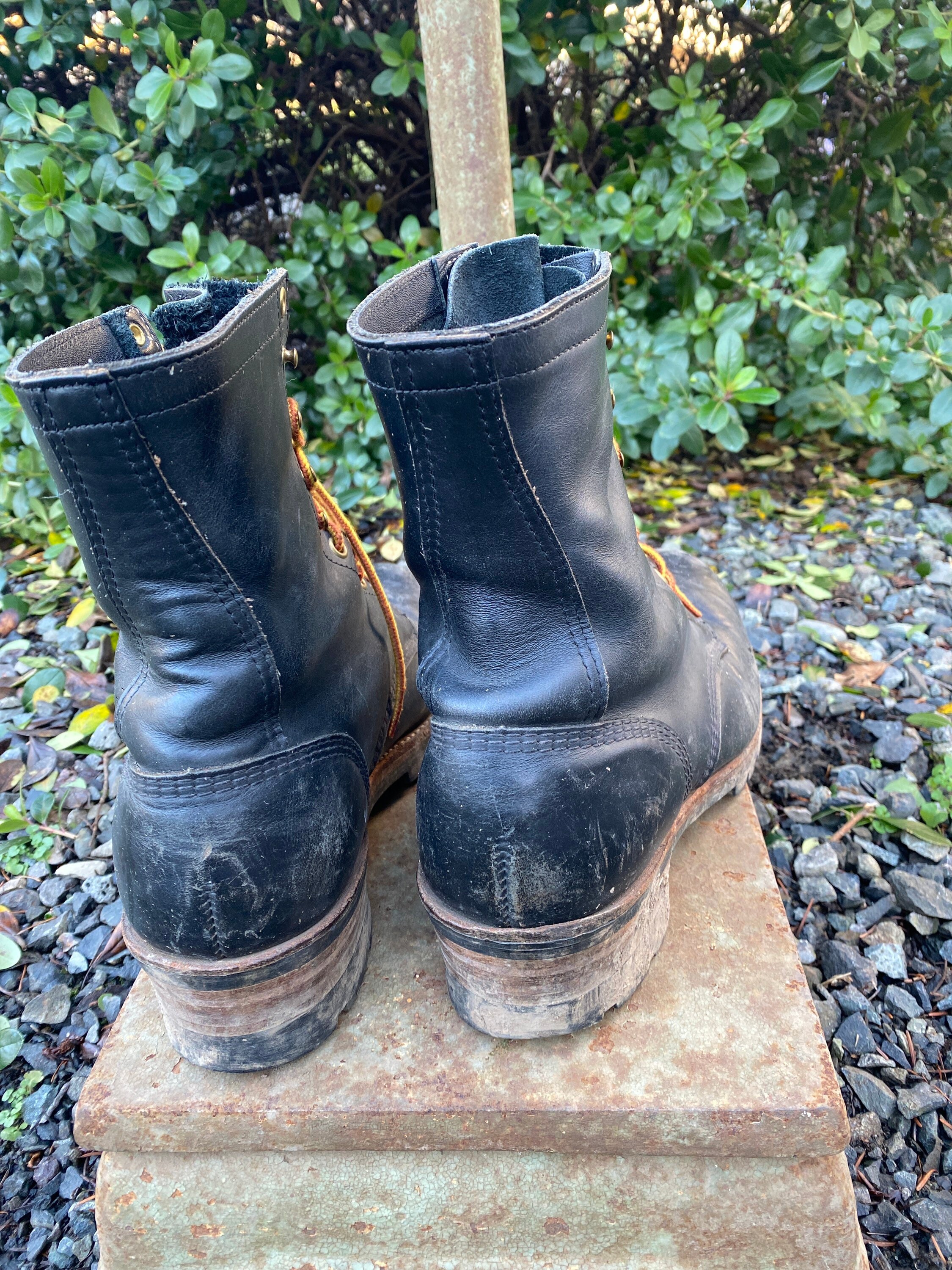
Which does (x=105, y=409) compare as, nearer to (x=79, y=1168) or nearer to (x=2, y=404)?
(x=79, y=1168)

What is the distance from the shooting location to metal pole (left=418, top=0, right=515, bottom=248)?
1604 mm

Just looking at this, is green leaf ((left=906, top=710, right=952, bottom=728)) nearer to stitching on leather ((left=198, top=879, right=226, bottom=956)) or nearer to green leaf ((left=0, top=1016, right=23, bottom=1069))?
stitching on leather ((left=198, top=879, right=226, bottom=956))

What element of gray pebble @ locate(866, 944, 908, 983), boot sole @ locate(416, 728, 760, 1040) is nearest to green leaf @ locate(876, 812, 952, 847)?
gray pebble @ locate(866, 944, 908, 983)

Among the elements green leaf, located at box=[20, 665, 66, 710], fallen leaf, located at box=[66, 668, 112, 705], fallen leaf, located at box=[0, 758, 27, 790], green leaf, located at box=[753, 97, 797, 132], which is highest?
green leaf, located at box=[753, 97, 797, 132]

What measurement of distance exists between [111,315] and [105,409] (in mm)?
211

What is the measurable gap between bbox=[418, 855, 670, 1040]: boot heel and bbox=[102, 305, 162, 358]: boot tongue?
0.63 m

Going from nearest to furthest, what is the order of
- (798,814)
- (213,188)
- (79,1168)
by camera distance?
(79,1168) < (798,814) < (213,188)

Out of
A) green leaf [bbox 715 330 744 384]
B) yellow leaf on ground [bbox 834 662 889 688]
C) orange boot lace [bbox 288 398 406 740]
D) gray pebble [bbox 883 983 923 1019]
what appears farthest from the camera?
green leaf [bbox 715 330 744 384]

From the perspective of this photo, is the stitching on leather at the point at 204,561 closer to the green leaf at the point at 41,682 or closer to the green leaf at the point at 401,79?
the green leaf at the point at 41,682

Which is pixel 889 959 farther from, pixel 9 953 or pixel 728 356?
pixel 728 356

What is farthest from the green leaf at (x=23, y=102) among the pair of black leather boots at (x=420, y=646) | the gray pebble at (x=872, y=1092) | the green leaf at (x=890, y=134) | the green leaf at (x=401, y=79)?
the gray pebble at (x=872, y=1092)

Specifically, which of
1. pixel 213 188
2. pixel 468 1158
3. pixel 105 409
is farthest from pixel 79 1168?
pixel 213 188

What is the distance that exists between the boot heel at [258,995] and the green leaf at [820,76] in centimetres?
223

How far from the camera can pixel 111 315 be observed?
89cm
